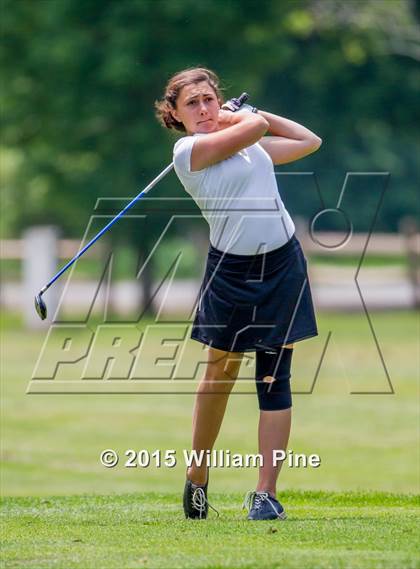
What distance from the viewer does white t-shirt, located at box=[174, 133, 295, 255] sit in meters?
5.49

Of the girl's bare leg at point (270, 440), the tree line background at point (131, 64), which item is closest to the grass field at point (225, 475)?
the girl's bare leg at point (270, 440)

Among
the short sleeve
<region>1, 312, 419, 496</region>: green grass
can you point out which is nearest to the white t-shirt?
the short sleeve

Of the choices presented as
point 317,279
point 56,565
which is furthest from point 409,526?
point 317,279

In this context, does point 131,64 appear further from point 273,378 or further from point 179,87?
point 273,378

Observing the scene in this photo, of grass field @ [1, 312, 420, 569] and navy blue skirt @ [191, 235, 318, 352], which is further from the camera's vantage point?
navy blue skirt @ [191, 235, 318, 352]

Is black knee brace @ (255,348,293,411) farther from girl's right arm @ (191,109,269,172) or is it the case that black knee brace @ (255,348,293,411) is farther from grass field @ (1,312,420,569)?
girl's right arm @ (191,109,269,172)

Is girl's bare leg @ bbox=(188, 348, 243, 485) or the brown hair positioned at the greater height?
the brown hair

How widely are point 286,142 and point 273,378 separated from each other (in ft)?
3.09

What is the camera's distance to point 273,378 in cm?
564

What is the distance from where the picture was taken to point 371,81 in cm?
3020

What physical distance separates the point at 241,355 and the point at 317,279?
1707cm

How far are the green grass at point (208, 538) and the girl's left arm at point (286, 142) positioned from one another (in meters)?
1.44

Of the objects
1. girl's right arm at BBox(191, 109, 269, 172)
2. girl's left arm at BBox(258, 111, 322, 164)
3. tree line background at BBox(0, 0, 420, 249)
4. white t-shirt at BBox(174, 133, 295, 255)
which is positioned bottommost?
tree line background at BBox(0, 0, 420, 249)

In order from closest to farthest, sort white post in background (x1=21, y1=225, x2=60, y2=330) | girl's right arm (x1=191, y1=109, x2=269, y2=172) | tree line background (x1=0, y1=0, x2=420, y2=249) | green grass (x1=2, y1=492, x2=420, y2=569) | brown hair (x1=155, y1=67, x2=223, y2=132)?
green grass (x1=2, y1=492, x2=420, y2=569)
girl's right arm (x1=191, y1=109, x2=269, y2=172)
brown hair (x1=155, y1=67, x2=223, y2=132)
white post in background (x1=21, y1=225, x2=60, y2=330)
tree line background (x1=0, y1=0, x2=420, y2=249)
